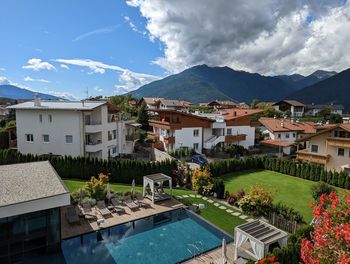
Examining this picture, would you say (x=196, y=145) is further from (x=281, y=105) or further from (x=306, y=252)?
(x=281, y=105)

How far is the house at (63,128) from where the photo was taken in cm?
3170

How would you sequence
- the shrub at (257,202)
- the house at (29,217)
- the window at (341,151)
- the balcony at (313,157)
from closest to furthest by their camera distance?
1. the house at (29,217)
2. the shrub at (257,202)
3. the window at (341,151)
4. the balcony at (313,157)

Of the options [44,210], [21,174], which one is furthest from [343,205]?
[21,174]

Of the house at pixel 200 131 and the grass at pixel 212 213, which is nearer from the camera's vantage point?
the grass at pixel 212 213

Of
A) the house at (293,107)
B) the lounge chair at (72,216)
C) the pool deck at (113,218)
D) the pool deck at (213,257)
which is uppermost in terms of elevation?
the house at (293,107)

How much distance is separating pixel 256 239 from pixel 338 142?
894 inches

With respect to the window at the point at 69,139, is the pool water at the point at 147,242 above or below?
below

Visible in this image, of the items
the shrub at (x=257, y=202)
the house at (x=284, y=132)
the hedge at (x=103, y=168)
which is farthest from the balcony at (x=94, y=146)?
the house at (x=284, y=132)

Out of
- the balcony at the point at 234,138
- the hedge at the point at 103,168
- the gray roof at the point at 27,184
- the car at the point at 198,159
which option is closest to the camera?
the gray roof at the point at 27,184

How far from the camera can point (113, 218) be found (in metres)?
17.6

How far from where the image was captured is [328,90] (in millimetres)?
198750

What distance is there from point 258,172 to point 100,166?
19743 millimetres

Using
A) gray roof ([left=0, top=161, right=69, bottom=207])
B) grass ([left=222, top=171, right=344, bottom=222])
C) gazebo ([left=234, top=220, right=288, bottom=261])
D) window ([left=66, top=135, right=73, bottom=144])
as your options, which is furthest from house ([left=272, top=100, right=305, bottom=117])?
gray roof ([left=0, top=161, right=69, bottom=207])

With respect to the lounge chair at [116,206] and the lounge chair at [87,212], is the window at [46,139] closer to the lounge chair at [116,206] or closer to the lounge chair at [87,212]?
the lounge chair at [87,212]
